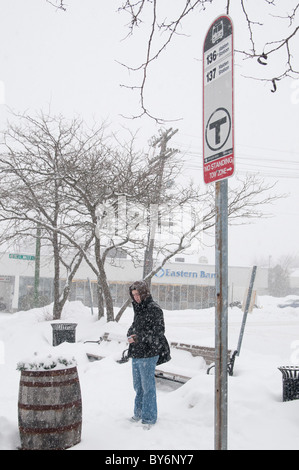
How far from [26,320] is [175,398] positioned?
34.1ft

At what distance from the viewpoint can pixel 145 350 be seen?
529cm

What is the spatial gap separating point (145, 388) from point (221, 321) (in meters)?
2.96

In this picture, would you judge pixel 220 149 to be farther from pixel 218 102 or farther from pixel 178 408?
pixel 178 408

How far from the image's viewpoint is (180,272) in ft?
141

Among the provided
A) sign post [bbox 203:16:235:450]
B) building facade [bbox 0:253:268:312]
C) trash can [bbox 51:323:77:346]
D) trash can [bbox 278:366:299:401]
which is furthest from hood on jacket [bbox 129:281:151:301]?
building facade [bbox 0:253:268:312]

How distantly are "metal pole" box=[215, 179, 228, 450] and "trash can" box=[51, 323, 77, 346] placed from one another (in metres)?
9.34

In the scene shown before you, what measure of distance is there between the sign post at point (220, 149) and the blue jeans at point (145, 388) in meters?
2.66

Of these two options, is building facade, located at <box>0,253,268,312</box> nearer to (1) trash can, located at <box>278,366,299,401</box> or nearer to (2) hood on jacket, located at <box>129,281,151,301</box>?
(2) hood on jacket, located at <box>129,281,151,301</box>

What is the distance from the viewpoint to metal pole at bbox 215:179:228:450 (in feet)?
8.38

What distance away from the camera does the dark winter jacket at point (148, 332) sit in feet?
17.4

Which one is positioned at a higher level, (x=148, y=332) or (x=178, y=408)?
(x=148, y=332)

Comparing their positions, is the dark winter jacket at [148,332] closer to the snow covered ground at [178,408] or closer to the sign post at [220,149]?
the snow covered ground at [178,408]

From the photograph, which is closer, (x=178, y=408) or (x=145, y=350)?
(x=145, y=350)

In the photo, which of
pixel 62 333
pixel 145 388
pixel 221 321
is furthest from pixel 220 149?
pixel 62 333
